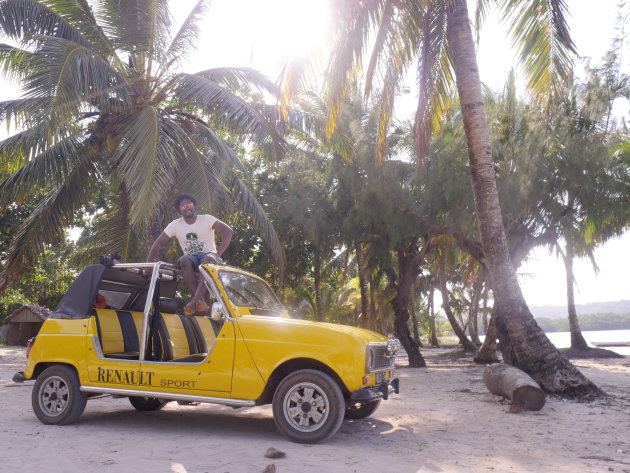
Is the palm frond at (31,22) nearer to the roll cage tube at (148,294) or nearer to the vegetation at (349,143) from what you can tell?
the vegetation at (349,143)

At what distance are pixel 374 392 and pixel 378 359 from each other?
0.45m

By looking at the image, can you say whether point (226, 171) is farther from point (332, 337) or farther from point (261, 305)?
point (332, 337)

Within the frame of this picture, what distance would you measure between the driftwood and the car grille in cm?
274

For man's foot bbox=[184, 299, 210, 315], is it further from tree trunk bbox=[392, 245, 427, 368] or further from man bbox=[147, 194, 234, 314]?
tree trunk bbox=[392, 245, 427, 368]

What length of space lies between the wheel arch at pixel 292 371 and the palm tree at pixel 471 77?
16.2ft

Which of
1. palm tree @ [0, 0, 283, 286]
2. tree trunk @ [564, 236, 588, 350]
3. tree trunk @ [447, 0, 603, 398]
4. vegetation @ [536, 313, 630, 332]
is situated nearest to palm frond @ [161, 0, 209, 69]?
palm tree @ [0, 0, 283, 286]

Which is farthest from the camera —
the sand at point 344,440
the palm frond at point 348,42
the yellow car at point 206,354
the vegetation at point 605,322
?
the vegetation at point 605,322

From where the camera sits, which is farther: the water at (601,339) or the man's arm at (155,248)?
the water at (601,339)

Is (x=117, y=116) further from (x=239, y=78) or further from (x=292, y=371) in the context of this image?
(x=292, y=371)

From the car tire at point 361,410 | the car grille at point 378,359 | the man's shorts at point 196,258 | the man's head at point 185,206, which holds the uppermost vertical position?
the man's head at point 185,206

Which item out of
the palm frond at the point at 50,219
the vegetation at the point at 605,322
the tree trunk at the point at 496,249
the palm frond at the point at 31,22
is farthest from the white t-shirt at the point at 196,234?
the vegetation at the point at 605,322

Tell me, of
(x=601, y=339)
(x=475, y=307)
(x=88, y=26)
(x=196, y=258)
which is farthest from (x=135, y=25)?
(x=601, y=339)

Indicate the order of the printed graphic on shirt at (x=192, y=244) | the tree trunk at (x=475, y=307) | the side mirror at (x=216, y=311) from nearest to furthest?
the side mirror at (x=216, y=311) → the printed graphic on shirt at (x=192, y=244) → the tree trunk at (x=475, y=307)

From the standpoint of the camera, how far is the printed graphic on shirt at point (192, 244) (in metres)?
8.34
